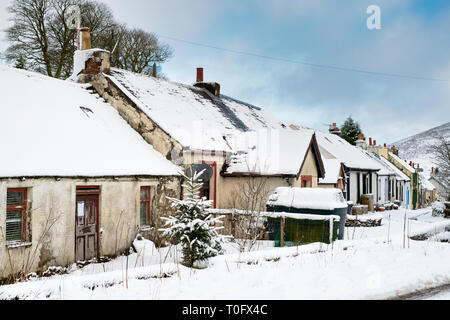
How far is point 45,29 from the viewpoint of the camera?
2775 centimetres

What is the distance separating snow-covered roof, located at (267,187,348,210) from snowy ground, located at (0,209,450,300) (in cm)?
265

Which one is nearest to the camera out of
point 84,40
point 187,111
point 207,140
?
point 207,140

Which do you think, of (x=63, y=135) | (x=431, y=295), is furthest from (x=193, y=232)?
(x=63, y=135)

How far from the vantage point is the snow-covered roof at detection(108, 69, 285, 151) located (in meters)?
17.4

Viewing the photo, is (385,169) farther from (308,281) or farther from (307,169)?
(308,281)

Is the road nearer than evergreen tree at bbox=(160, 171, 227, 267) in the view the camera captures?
Yes

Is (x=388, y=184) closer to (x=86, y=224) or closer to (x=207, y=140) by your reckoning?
(x=207, y=140)

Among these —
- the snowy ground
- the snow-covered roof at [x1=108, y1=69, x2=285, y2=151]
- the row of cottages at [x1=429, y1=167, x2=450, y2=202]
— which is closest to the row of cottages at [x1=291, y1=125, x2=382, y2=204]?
the row of cottages at [x1=429, y1=167, x2=450, y2=202]

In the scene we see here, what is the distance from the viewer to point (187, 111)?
2005 centimetres

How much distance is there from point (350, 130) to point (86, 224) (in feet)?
149

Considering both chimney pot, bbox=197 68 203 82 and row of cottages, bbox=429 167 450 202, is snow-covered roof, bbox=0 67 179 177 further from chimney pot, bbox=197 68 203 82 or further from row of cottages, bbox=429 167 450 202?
row of cottages, bbox=429 167 450 202

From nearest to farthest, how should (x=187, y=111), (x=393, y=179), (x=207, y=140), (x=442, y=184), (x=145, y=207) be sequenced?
(x=145, y=207) → (x=207, y=140) → (x=187, y=111) → (x=442, y=184) → (x=393, y=179)

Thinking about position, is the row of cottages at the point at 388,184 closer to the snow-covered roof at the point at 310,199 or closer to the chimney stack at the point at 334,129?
the chimney stack at the point at 334,129
